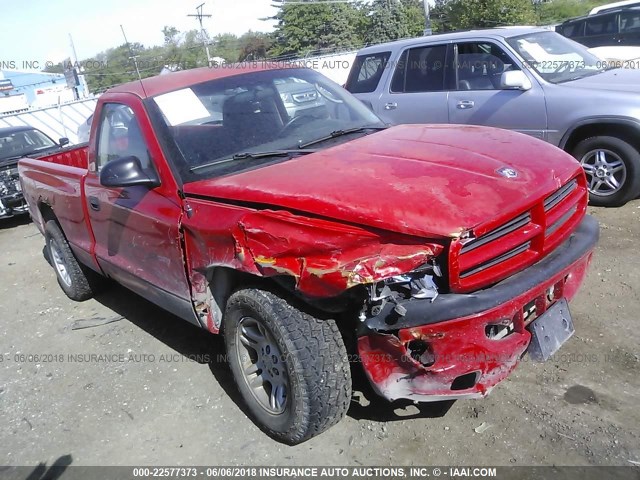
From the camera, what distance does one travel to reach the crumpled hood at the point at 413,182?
2346mm

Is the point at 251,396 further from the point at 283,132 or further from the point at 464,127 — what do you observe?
the point at 464,127

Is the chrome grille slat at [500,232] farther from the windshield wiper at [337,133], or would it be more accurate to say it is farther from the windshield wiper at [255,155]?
the windshield wiper at [337,133]

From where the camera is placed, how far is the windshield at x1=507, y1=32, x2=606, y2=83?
20.1 feet

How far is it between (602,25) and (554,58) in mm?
8132

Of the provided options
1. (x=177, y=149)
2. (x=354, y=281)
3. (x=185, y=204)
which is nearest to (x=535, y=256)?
(x=354, y=281)

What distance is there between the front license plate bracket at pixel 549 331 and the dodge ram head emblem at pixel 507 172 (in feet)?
2.20

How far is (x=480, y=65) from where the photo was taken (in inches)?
255

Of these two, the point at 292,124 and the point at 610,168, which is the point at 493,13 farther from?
the point at 292,124

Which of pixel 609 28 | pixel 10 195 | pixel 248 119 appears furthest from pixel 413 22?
pixel 248 119

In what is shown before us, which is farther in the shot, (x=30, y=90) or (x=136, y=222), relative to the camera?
(x=30, y=90)

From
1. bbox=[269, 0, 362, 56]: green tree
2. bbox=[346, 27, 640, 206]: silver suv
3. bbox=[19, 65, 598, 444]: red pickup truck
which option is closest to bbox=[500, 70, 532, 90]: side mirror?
bbox=[346, 27, 640, 206]: silver suv

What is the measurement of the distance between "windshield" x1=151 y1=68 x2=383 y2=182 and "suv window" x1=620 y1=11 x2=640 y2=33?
36.5 feet

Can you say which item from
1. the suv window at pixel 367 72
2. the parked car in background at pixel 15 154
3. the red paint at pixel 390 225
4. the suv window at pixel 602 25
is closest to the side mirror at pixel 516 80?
the suv window at pixel 367 72

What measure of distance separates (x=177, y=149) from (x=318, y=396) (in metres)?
1.62
